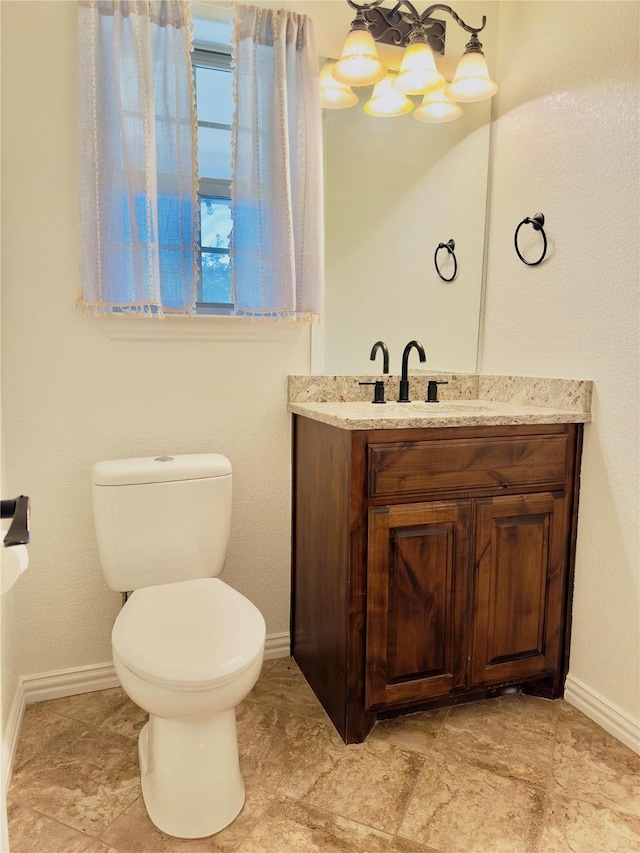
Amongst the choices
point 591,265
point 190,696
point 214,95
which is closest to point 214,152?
point 214,95

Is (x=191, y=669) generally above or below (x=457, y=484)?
below

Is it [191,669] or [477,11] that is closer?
[191,669]

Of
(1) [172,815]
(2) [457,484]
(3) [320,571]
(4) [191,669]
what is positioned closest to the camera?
(4) [191,669]

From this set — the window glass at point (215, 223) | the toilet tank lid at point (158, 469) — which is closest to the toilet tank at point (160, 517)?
the toilet tank lid at point (158, 469)

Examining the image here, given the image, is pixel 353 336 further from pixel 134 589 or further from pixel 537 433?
pixel 134 589

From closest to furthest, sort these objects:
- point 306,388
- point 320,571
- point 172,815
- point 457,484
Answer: point 172,815 → point 457,484 → point 320,571 → point 306,388

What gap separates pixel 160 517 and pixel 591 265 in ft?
4.93

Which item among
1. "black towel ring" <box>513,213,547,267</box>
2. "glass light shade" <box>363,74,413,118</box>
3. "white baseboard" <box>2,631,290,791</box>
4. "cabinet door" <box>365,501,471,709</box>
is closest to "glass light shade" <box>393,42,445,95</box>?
"glass light shade" <box>363,74,413,118</box>

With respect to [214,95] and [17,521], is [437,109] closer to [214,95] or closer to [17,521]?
[214,95]

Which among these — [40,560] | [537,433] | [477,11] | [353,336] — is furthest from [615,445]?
[40,560]

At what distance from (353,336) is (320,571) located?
836 mm

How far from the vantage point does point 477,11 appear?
2156mm

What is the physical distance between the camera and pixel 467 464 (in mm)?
1720

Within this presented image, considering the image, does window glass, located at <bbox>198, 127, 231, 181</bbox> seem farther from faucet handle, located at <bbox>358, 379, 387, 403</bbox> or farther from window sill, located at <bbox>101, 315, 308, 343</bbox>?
faucet handle, located at <bbox>358, 379, 387, 403</bbox>
